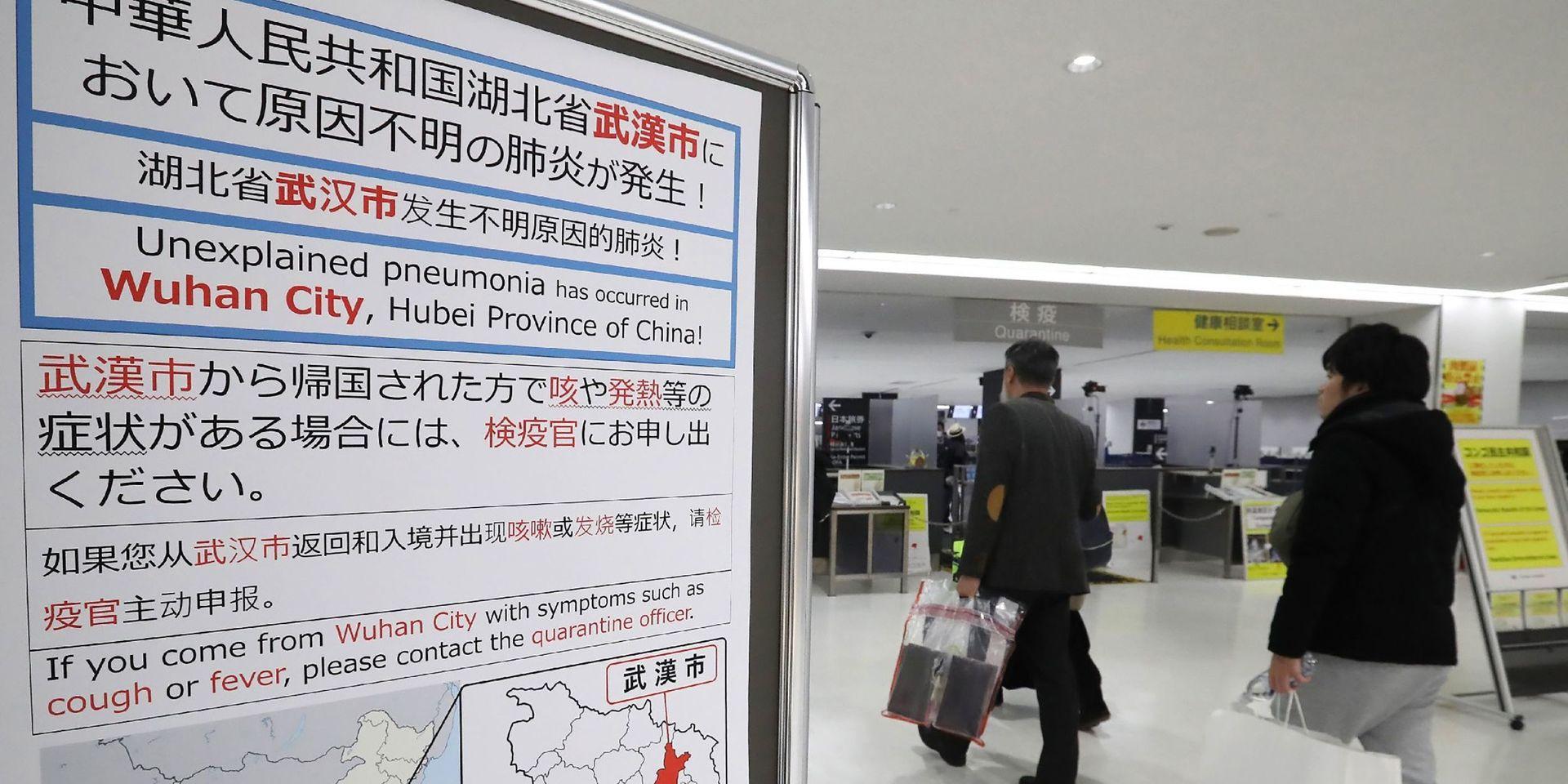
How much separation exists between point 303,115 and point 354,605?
357mm

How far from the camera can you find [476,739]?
63cm

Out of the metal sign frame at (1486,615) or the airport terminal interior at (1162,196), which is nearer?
the airport terminal interior at (1162,196)

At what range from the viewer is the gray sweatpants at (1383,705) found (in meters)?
1.70

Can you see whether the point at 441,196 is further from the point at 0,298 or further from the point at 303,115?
the point at 0,298

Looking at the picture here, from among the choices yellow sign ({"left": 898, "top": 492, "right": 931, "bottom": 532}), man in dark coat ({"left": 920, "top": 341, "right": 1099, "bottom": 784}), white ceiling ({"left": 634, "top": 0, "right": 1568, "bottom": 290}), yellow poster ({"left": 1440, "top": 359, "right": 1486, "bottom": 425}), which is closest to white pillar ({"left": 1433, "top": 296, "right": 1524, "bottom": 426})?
yellow poster ({"left": 1440, "top": 359, "right": 1486, "bottom": 425})

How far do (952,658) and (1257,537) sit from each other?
576 cm

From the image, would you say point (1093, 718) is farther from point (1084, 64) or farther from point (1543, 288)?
point (1543, 288)

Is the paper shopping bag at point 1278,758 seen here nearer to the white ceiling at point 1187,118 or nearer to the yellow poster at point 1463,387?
the white ceiling at point 1187,118

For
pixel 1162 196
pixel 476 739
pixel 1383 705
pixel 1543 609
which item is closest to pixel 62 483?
pixel 476 739

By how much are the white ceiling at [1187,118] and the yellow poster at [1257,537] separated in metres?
2.63

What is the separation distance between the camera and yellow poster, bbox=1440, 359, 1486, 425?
7.31 meters

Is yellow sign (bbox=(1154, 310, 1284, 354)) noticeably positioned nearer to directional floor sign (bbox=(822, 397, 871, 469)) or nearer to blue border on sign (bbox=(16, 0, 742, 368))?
directional floor sign (bbox=(822, 397, 871, 469))

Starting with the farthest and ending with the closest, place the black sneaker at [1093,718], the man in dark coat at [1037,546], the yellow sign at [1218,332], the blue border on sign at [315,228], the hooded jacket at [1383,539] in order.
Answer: the yellow sign at [1218,332] < the black sneaker at [1093,718] < the man in dark coat at [1037,546] < the hooded jacket at [1383,539] < the blue border on sign at [315,228]

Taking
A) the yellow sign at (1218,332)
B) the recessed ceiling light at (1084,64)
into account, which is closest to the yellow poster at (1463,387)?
the yellow sign at (1218,332)
